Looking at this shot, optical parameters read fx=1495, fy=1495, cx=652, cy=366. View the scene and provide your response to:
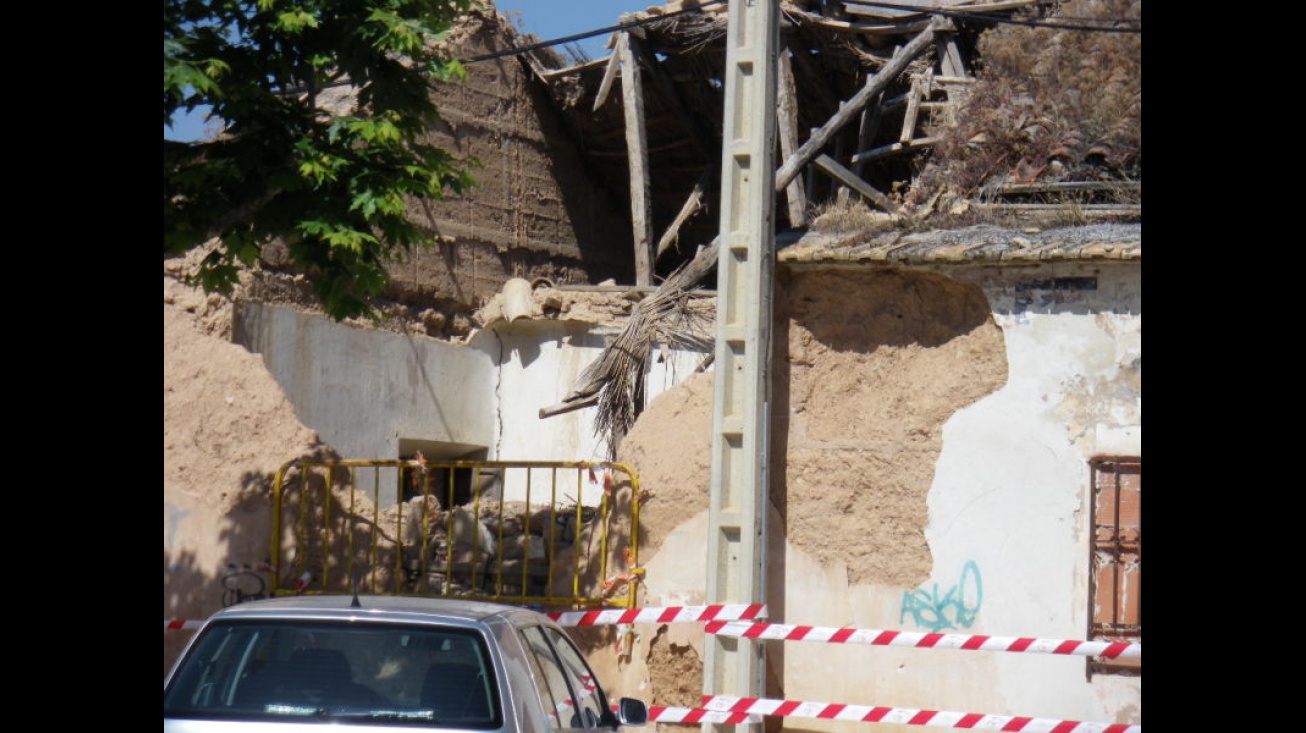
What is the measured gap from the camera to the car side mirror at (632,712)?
630 cm

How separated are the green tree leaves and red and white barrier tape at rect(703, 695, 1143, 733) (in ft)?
11.1

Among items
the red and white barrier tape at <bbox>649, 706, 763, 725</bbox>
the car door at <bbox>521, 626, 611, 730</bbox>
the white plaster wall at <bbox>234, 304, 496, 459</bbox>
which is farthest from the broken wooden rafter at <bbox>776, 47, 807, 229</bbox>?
the car door at <bbox>521, 626, 611, 730</bbox>

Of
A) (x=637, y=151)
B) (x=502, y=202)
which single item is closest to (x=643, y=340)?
(x=637, y=151)

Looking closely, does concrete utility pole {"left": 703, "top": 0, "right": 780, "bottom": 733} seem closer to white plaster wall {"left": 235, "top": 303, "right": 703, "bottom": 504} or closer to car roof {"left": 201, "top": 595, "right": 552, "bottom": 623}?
white plaster wall {"left": 235, "top": 303, "right": 703, "bottom": 504}

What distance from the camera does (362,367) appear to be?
15.8 metres

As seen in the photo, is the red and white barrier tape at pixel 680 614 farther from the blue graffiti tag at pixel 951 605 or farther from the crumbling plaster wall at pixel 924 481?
the blue graffiti tag at pixel 951 605

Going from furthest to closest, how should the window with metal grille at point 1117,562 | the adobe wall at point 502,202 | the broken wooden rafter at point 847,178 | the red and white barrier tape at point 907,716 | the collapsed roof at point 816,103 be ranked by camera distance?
1. the adobe wall at point 502,202
2. the broken wooden rafter at point 847,178
3. the collapsed roof at point 816,103
4. the window with metal grille at point 1117,562
5. the red and white barrier tape at point 907,716

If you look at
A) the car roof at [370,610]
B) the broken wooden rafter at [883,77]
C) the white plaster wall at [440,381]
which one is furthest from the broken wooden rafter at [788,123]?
the car roof at [370,610]

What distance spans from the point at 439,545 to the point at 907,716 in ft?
13.6

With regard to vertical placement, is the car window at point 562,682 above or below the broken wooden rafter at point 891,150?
below

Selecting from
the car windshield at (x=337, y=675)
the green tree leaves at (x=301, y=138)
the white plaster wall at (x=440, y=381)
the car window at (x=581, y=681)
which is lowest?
the car window at (x=581, y=681)

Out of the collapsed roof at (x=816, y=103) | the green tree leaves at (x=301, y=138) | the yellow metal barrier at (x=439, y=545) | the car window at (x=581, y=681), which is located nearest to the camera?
the car window at (x=581, y=681)

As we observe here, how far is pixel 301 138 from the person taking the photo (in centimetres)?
795
